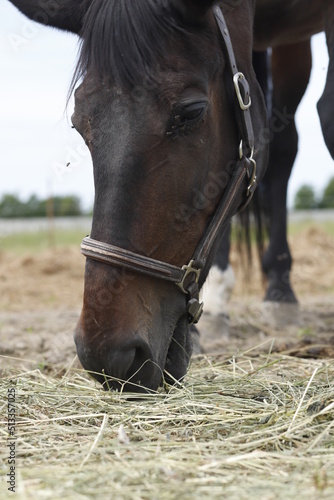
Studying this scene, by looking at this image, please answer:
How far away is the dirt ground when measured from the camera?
374 cm

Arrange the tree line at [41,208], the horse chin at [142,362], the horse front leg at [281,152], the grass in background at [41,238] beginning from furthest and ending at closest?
the tree line at [41,208] → the grass in background at [41,238] → the horse front leg at [281,152] → the horse chin at [142,362]

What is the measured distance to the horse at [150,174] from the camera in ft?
6.59

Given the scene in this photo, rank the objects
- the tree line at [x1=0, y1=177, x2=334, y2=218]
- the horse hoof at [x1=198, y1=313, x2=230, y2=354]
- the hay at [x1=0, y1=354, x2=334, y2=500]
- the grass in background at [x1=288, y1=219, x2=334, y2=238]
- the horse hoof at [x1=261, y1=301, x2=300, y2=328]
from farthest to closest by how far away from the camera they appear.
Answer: the tree line at [x1=0, y1=177, x2=334, y2=218] < the grass in background at [x1=288, y1=219, x2=334, y2=238] < the horse hoof at [x1=261, y1=301, x2=300, y2=328] < the horse hoof at [x1=198, y1=313, x2=230, y2=354] < the hay at [x1=0, y1=354, x2=334, y2=500]

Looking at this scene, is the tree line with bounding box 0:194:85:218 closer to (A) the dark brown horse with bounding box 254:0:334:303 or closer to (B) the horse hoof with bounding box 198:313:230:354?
(A) the dark brown horse with bounding box 254:0:334:303

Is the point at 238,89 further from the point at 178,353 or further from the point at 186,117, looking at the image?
the point at 178,353

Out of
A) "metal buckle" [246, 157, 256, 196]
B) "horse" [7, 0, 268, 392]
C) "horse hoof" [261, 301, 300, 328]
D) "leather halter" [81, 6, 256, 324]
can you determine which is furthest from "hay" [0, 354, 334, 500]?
"horse hoof" [261, 301, 300, 328]

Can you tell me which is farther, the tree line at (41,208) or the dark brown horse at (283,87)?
the tree line at (41,208)

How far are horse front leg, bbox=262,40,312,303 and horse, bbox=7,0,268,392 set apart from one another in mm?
2171

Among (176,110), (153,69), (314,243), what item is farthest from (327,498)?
(314,243)

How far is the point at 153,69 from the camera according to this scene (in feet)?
6.80

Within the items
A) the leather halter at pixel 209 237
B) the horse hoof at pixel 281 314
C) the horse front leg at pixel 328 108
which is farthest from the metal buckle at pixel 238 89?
the horse hoof at pixel 281 314

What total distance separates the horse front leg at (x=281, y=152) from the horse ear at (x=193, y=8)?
217 cm

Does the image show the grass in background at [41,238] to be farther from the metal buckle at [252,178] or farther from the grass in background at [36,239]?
the metal buckle at [252,178]

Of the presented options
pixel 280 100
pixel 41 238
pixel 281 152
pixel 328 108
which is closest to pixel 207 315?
pixel 281 152
